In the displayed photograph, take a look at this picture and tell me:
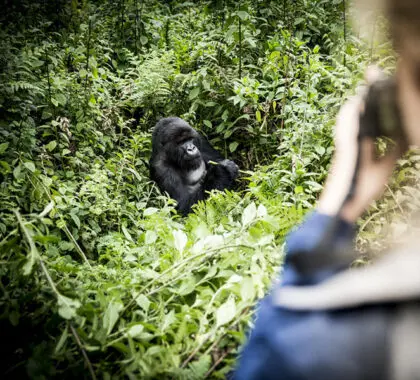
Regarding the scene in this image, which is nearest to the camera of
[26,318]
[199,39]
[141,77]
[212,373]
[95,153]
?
[212,373]

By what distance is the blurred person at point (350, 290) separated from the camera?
20.3 inches

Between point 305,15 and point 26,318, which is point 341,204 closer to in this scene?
point 26,318

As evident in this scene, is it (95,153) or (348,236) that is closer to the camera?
(348,236)

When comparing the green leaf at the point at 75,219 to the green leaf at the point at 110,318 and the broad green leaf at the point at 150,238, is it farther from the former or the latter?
the green leaf at the point at 110,318

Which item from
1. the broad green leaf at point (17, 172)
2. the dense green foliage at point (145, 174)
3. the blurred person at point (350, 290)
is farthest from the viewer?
the broad green leaf at point (17, 172)

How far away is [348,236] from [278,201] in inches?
52.9

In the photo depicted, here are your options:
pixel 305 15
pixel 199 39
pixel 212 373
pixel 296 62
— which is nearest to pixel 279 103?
pixel 296 62

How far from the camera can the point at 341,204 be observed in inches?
24.6

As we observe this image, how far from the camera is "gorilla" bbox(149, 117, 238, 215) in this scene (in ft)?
11.1

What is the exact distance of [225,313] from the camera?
3.88ft

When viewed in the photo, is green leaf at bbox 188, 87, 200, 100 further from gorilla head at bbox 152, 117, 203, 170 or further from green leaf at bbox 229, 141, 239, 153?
green leaf at bbox 229, 141, 239, 153

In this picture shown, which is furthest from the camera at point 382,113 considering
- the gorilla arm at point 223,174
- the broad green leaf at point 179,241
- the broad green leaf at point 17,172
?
the gorilla arm at point 223,174

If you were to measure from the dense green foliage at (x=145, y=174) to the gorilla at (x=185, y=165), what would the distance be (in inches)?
5.0

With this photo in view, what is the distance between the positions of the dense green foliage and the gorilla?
127 mm
